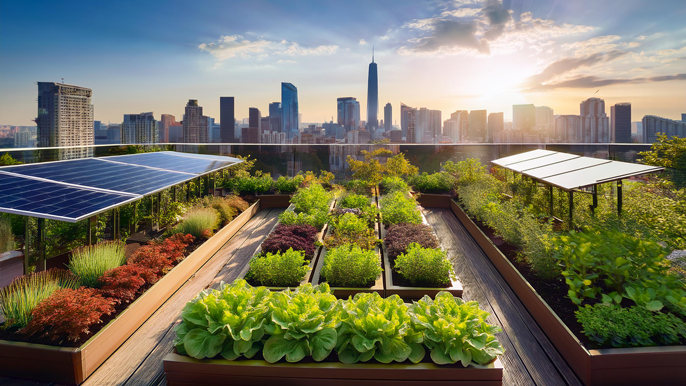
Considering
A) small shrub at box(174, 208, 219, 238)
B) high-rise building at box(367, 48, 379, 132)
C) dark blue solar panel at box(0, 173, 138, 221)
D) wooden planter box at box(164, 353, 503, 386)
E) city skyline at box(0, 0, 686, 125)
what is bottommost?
wooden planter box at box(164, 353, 503, 386)

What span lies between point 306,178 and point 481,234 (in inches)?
223

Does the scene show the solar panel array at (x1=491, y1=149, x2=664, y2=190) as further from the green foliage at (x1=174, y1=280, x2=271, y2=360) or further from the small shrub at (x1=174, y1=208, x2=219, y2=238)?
the small shrub at (x1=174, y1=208, x2=219, y2=238)

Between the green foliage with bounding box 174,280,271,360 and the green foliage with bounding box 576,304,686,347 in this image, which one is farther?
the green foliage with bounding box 576,304,686,347

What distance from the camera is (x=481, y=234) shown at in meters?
5.41

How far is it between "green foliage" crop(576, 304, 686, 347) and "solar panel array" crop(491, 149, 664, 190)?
181 centimetres

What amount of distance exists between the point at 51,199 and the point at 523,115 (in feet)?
127

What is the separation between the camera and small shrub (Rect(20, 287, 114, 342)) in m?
2.38

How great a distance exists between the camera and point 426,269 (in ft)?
11.0

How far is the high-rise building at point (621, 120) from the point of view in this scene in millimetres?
17513

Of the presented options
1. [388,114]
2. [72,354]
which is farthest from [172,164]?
[388,114]

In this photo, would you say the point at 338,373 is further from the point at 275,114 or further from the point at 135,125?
the point at 275,114

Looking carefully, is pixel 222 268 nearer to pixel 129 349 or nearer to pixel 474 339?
pixel 129 349

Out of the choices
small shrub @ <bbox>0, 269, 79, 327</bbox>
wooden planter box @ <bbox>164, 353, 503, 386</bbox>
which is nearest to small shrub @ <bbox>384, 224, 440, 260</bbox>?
wooden planter box @ <bbox>164, 353, 503, 386</bbox>

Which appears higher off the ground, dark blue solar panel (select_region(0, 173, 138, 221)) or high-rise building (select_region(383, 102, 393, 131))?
high-rise building (select_region(383, 102, 393, 131))
